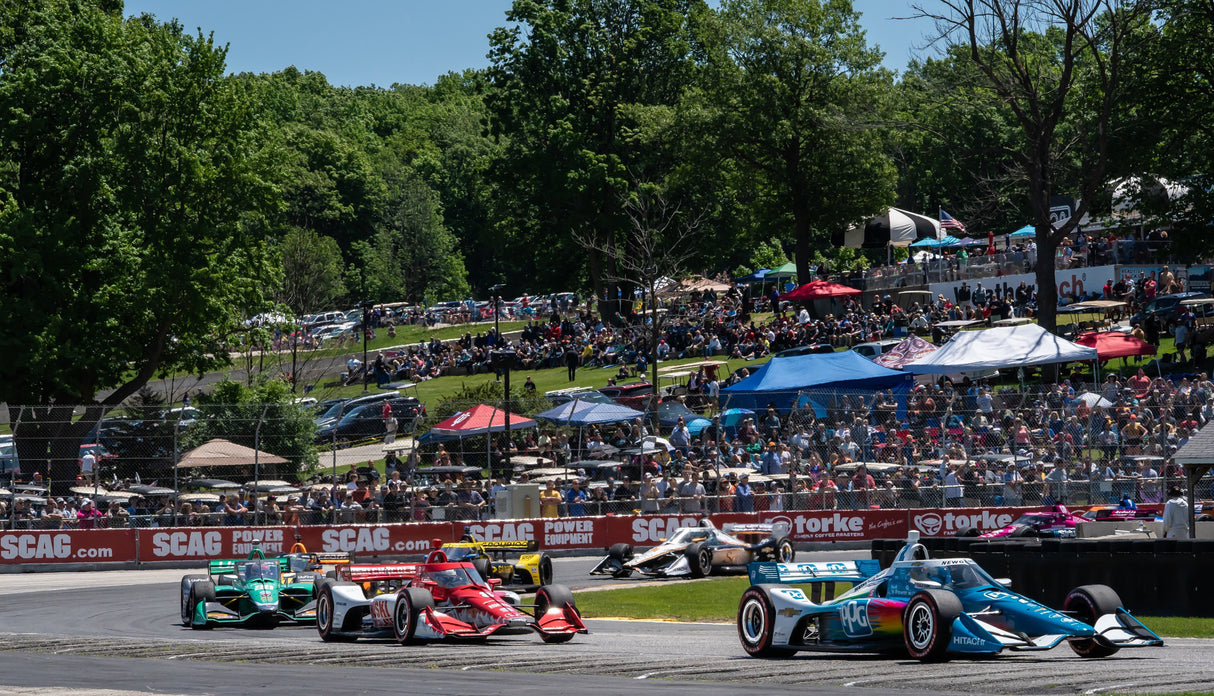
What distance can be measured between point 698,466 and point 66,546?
14033mm

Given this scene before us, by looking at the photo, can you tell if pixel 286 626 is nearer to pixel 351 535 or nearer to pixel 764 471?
pixel 351 535

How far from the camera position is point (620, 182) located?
63.1 meters

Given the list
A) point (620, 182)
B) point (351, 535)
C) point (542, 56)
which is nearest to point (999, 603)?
point (351, 535)

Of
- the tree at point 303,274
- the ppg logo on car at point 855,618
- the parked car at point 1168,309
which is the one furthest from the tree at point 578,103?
the ppg logo on car at point 855,618


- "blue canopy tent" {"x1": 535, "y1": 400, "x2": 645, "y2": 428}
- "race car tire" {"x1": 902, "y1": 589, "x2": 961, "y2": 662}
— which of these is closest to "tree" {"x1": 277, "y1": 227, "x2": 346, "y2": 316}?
"blue canopy tent" {"x1": 535, "y1": 400, "x2": 645, "y2": 428}

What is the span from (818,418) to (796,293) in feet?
79.9

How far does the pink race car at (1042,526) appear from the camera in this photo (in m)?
21.7

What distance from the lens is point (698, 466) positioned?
98.4 feet

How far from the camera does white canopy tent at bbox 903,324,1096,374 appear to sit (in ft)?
112

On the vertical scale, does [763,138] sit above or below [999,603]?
above

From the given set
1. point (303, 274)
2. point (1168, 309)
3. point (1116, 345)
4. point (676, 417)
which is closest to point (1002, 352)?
point (1116, 345)

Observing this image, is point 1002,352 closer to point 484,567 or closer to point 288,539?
point 484,567

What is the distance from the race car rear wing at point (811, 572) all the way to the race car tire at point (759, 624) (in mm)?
181

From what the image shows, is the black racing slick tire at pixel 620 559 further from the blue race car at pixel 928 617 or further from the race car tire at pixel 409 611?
the blue race car at pixel 928 617
